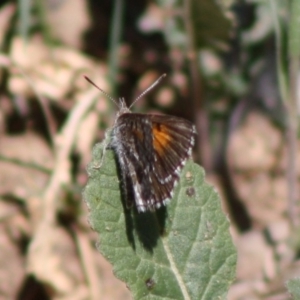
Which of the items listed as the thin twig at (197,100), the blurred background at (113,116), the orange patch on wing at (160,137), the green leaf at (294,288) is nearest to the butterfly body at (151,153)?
the orange patch on wing at (160,137)

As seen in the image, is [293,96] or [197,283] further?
[293,96]

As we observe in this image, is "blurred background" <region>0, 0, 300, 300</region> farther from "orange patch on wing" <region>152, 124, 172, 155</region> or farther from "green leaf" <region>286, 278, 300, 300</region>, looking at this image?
"green leaf" <region>286, 278, 300, 300</region>

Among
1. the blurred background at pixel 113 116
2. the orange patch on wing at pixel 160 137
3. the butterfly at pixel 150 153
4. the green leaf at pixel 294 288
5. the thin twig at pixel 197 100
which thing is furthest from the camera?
the thin twig at pixel 197 100

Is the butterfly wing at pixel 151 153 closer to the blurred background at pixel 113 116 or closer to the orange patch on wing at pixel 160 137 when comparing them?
the orange patch on wing at pixel 160 137

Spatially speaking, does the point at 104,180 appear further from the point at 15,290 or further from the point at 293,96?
the point at 15,290

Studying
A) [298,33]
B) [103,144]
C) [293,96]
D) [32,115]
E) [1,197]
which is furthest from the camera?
[32,115]

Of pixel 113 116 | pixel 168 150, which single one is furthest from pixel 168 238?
pixel 113 116

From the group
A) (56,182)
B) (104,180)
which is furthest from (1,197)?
(104,180)
